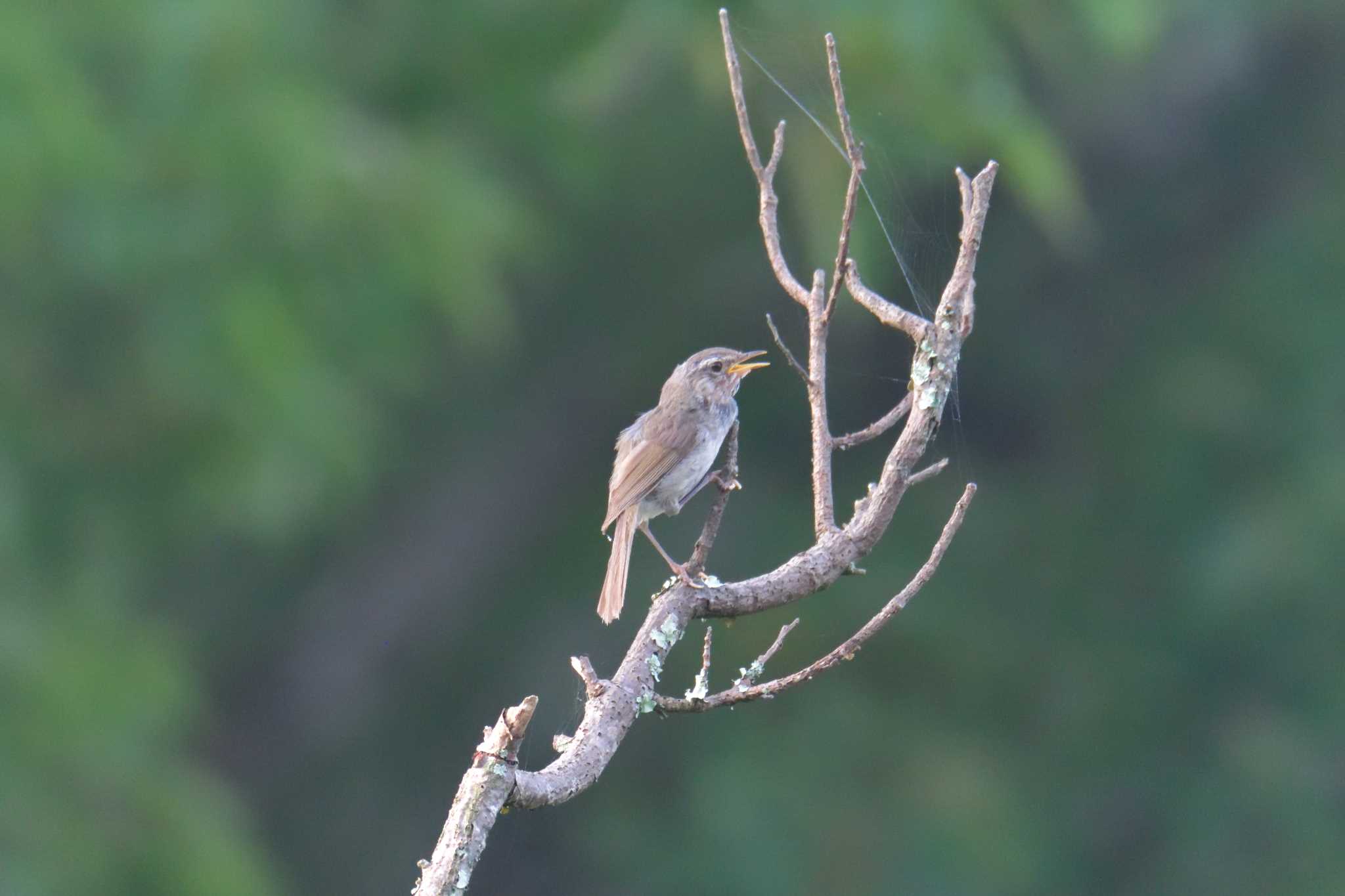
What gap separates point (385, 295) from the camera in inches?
450

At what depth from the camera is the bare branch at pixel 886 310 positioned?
10.3ft

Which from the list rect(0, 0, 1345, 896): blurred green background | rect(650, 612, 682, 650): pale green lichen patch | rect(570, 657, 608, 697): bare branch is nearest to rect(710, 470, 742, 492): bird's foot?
rect(650, 612, 682, 650): pale green lichen patch

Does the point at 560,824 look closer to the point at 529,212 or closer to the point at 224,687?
the point at 224,687

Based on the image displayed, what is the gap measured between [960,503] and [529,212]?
9521 mm

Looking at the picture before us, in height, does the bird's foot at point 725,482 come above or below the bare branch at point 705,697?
above

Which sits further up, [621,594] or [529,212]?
[529,212]

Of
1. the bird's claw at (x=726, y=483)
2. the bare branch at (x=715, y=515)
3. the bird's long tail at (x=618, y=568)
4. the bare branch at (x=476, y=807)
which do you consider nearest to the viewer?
the bare branch at (x=476, y=807)

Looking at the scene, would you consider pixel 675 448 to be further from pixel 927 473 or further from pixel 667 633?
pixel 667 633

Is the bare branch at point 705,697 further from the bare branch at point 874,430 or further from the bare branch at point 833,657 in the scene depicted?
the bare branch at point 874,430

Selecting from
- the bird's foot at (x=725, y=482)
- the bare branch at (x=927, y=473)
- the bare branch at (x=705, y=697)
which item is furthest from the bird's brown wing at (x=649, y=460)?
the bare branch at (x=705, y=697)

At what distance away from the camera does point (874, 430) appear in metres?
3.21

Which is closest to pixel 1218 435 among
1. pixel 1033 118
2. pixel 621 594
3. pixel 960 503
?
A: pixel 1033 118

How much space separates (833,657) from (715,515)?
590 mm

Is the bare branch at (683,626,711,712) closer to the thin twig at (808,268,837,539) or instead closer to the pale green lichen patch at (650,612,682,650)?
the pale green lichen patch at (650,612,682,650)
